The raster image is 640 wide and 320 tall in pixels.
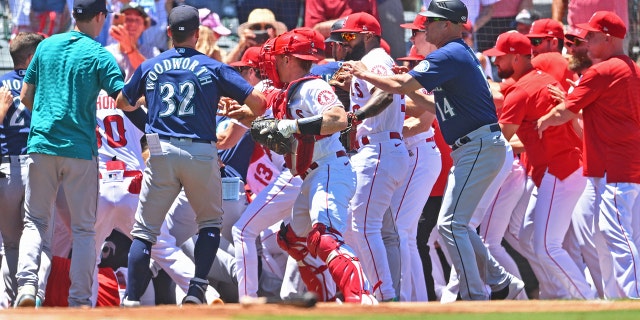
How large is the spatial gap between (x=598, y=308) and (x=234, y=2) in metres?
6.79

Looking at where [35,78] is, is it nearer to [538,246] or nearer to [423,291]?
[423,291]

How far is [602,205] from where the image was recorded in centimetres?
995

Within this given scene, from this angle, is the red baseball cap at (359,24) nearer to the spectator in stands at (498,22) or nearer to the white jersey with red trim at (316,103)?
the white jersey with red trim at (316,103)

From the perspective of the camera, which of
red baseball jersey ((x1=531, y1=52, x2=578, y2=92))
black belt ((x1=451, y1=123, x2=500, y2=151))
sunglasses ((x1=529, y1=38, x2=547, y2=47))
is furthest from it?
sunglasses ((x1=529, y1=38, x2=547, y2=47))

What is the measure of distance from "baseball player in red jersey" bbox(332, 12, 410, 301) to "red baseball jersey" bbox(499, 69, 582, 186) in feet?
3.23

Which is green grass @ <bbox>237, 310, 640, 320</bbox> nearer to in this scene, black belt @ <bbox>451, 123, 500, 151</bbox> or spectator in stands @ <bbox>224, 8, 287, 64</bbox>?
black belt @ <bbox>451, 123, 500, 151</bbox>

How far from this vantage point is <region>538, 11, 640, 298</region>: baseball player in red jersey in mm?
9820

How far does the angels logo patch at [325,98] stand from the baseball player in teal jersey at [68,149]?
57.1 inches

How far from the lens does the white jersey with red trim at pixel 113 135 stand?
33.6ft

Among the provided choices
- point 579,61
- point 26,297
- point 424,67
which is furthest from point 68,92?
point 579,61

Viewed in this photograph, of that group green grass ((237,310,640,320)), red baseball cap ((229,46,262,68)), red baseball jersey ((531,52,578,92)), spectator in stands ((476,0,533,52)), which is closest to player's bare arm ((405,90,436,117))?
red baseball cap ((229,46,262,68))

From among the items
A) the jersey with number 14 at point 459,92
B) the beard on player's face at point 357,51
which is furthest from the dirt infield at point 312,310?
the beard on player's face at point 357,51

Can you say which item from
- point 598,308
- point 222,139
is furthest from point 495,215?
point 598,308

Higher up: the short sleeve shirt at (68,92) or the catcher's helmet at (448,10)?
the catcher's helmet at (448,10)
